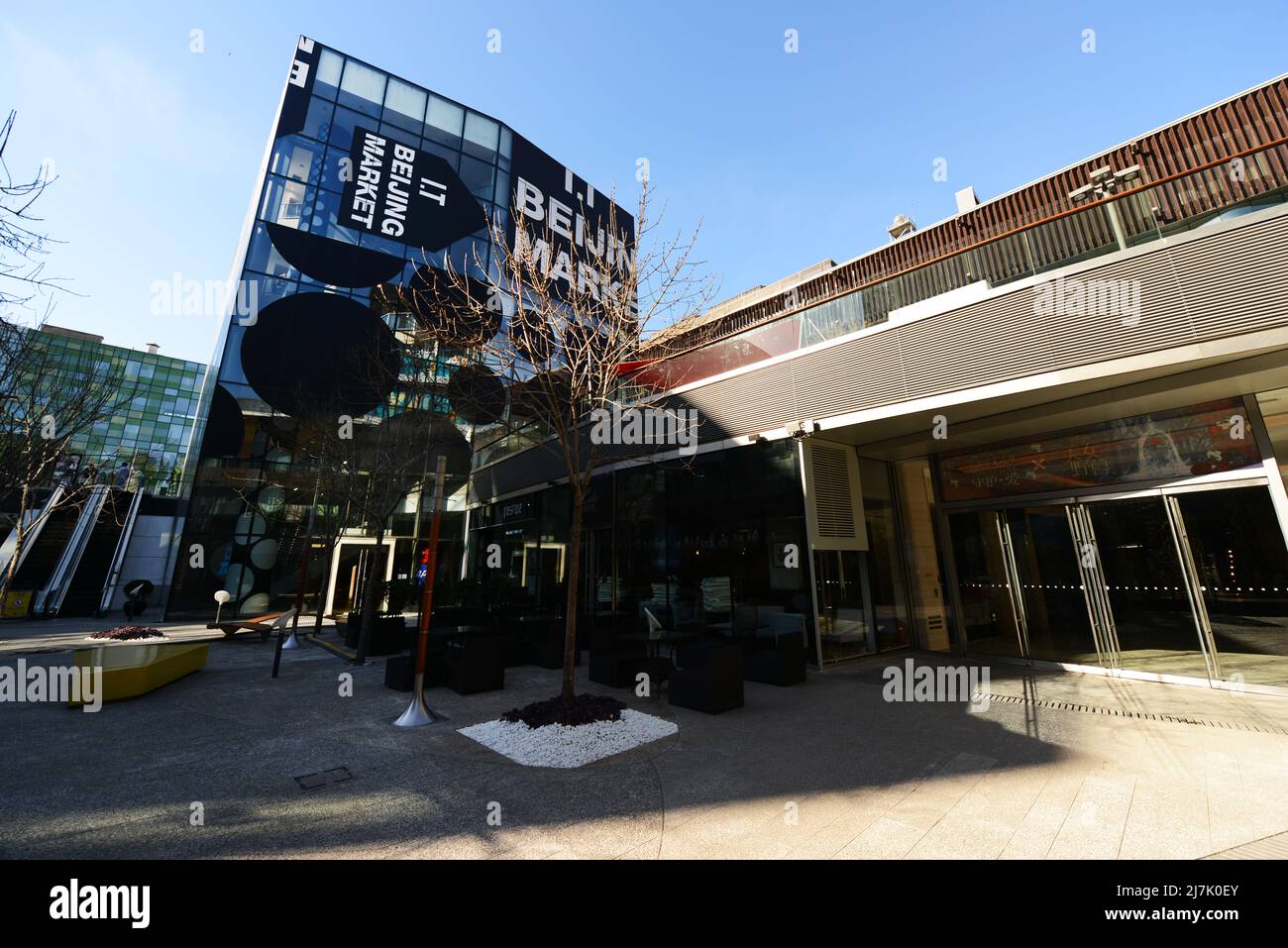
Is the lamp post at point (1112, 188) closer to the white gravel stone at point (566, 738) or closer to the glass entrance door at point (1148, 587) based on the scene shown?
the glass entrance door at point (1148, 587)

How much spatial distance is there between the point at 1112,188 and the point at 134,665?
55.1ft

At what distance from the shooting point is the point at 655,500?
12.4 m

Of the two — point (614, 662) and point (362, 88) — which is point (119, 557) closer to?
point (614, 662)

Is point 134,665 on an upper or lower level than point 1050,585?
lower

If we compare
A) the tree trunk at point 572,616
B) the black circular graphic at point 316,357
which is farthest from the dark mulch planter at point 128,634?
the tree trunk at point 572,616

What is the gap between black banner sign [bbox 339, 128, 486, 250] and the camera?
2341cm

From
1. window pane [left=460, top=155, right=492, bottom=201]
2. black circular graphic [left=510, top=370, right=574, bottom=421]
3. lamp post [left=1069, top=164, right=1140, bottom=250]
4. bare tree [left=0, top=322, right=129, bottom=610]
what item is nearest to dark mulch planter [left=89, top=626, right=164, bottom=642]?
bare tree [left=0, top=322, right=129, bottom=610]

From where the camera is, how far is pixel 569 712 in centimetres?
604

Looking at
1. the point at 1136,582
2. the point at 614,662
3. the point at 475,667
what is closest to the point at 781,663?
the point at 614,662

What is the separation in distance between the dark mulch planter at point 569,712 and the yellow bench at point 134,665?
229 inches
